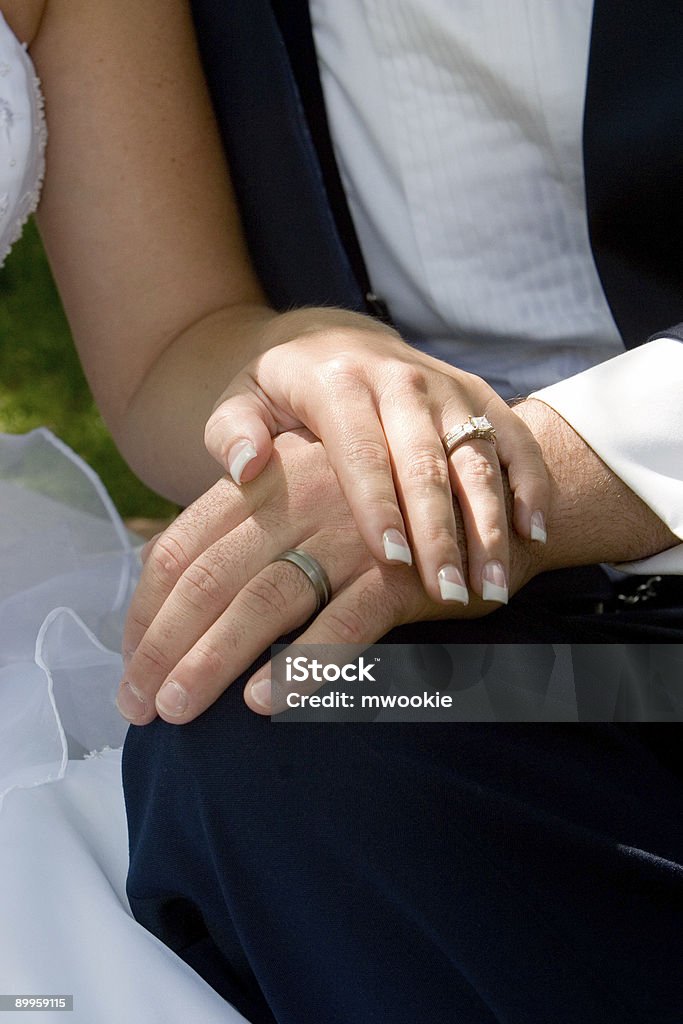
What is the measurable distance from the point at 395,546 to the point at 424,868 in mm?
225

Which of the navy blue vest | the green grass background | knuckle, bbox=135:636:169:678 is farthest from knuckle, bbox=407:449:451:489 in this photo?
the green grass background

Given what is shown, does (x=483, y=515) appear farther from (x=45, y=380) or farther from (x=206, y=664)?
(x=45, y=380)

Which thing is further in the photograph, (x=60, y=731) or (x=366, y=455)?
(x=60, y=731)

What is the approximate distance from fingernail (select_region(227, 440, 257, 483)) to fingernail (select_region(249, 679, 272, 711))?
180mm

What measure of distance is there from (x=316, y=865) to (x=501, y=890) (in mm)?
124

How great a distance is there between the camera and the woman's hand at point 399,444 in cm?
80

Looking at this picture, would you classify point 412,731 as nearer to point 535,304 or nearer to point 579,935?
point 579,935

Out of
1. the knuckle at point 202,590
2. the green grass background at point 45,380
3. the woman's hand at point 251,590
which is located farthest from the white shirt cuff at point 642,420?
the green grass background at point 45,380

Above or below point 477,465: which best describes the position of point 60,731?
below

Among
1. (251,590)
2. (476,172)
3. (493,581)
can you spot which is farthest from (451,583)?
(476,172)

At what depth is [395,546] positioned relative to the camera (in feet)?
2.62

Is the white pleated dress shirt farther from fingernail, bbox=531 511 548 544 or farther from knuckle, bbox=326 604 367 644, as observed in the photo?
knuckle, bbox=326 604 367 644

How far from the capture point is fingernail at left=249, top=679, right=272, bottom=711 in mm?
757

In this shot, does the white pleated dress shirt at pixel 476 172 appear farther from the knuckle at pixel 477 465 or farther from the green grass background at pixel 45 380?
the green grass background at pixel 45 380
